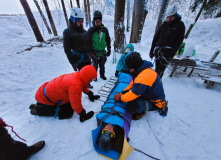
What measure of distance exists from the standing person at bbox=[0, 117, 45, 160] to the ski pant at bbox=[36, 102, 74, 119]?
1.86 ft

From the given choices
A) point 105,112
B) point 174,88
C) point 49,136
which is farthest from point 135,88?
point 174,88

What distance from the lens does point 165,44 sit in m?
2.56

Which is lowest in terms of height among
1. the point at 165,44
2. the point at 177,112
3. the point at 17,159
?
the point at 177,112

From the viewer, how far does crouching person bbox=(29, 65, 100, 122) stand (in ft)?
5.14

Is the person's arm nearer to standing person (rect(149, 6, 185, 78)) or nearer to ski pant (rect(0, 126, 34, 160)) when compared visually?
ski pant (rect(0, 126, 34, 160))

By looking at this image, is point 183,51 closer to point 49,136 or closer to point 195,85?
point 195,85

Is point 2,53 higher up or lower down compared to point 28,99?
higher up

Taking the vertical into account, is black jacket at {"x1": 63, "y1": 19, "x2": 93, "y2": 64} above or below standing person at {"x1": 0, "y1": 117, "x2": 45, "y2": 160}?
above

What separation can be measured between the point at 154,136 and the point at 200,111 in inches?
57.1

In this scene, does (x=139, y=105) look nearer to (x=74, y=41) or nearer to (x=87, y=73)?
→ (x=87, y=73)

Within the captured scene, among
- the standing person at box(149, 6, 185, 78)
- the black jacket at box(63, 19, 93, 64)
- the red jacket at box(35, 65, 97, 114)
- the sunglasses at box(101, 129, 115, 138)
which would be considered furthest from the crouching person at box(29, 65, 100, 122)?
the standing person at box(149, 6, 185, 78)

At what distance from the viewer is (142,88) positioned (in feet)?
4.92

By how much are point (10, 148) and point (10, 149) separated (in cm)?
1

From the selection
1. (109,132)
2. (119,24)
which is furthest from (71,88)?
(119,24)
